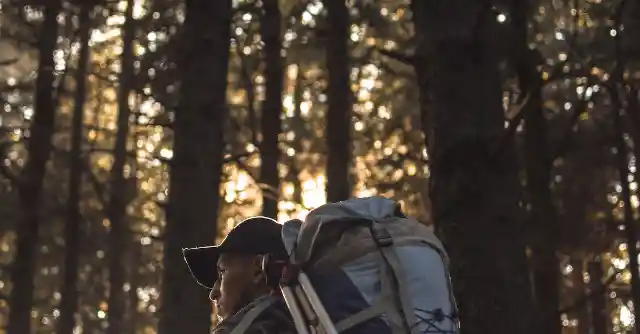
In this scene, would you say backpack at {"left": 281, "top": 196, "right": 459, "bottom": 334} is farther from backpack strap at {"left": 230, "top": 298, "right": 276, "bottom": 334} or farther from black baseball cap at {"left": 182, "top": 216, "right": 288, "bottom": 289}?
black baseball cap at {"left": 182, "top": 216, "right": 288, "bottom": 289}

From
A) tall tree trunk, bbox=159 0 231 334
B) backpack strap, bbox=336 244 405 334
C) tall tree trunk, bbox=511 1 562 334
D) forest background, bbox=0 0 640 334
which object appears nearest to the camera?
backpack strap, bbox=336 244 405 334

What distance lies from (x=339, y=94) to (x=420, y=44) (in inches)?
362

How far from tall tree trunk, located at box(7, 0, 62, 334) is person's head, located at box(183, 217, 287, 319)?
867 centimetres

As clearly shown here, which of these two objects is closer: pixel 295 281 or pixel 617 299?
pixel 295 281

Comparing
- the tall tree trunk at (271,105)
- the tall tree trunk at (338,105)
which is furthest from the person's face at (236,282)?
the tall tree trunk at (338,105)

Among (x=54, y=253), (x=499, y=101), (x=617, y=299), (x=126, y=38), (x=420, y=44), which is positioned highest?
(x=126, y=38)

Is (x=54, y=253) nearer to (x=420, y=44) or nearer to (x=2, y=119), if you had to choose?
(x=2, y=119)

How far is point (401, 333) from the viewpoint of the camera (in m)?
2.59

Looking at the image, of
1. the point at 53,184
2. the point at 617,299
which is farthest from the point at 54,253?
the point at 617,299

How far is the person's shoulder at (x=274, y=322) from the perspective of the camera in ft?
10.1

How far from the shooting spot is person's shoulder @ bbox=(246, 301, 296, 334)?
10.1 feet

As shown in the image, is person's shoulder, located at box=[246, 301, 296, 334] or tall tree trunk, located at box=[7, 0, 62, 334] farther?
tall tree trunk, located at box=[7, 0, 62, 334]

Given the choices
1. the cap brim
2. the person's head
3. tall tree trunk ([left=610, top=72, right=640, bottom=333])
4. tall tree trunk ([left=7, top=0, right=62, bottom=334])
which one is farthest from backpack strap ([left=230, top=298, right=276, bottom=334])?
tall tree trunk ([left=610, top=72, right=640, bottom=333])

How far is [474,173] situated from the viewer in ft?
12.5
